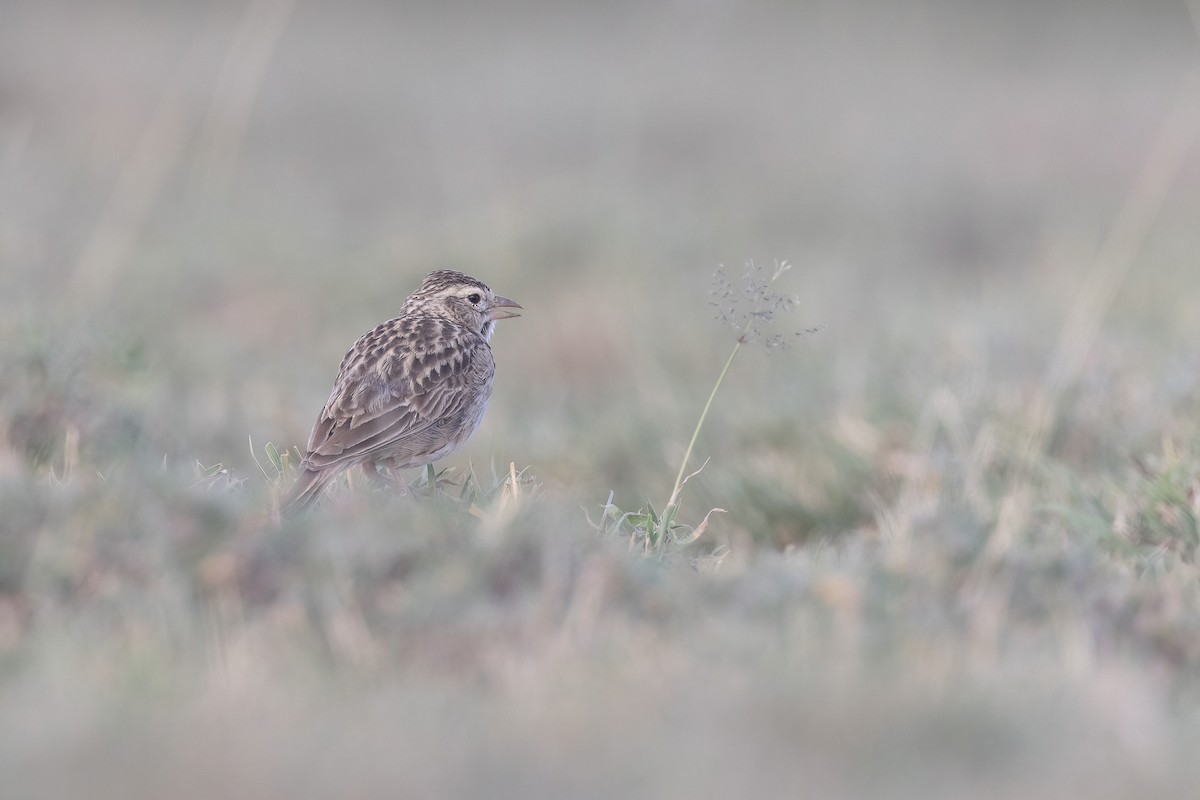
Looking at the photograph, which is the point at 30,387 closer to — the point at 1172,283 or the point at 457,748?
the point at 457,748

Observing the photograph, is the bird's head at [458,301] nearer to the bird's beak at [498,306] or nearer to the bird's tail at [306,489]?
the bird's beak at [498,306]

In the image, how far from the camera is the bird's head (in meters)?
6.16

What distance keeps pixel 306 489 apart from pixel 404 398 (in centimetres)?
82

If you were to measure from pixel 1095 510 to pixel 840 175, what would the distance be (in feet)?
37.3

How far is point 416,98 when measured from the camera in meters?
19.1

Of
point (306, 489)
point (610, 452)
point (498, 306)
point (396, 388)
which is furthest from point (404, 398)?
point (610, 452)

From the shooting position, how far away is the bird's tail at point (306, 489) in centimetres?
434

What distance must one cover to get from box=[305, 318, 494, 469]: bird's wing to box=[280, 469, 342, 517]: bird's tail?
0.13 metres

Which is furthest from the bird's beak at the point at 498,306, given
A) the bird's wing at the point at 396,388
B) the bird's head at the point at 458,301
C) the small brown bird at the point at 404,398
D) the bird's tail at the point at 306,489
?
the bird's tail at the point at 306,489

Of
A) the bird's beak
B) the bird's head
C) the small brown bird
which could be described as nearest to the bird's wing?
the small brown bird

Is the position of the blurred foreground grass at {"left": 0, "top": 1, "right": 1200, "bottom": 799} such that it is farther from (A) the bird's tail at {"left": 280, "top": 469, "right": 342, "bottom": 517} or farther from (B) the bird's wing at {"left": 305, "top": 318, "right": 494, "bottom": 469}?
(B) the bird's wing at {"left": 305, "top": 318, "right": 494, "bottom": 469}

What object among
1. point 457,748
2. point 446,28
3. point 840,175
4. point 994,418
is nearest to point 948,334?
point 994,418

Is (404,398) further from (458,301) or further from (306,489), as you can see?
(458,301)

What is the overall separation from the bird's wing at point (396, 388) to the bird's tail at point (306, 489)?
13 centimetres
